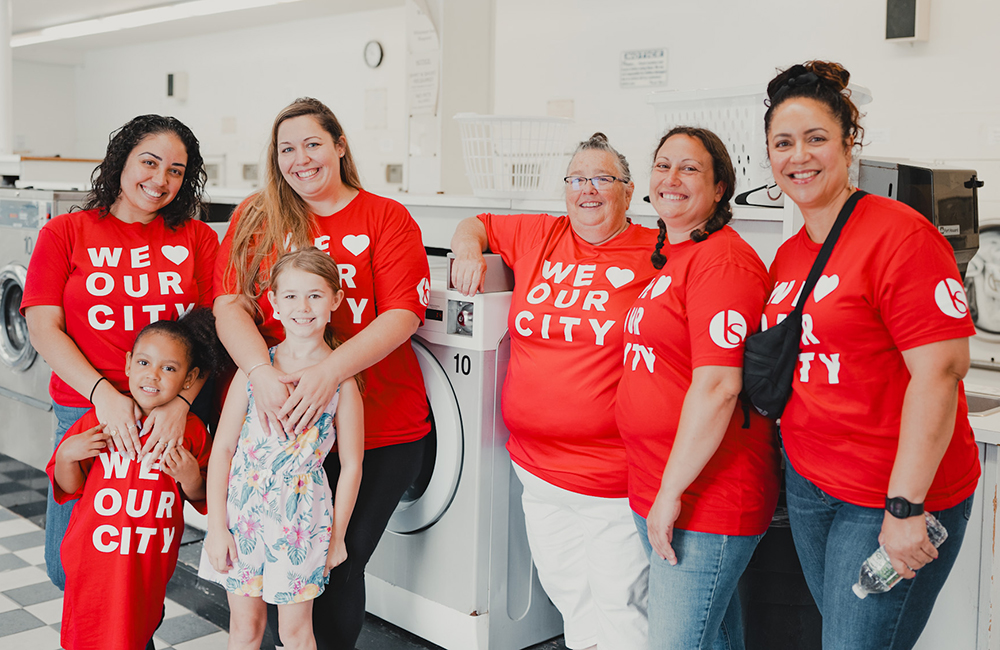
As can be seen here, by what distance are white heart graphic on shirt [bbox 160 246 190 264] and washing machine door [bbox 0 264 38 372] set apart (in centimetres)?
200

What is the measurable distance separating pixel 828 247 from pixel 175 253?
152 centimetres

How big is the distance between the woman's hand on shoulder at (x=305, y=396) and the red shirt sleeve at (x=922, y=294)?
1.11 meters

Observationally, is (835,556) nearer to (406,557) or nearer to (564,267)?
(564,267)

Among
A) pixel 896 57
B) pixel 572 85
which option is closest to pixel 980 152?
pixel 896 57

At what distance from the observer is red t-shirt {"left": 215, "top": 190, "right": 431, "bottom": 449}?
1.98 meters

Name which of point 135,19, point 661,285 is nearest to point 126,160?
point 661,285

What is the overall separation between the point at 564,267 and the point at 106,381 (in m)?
1.11

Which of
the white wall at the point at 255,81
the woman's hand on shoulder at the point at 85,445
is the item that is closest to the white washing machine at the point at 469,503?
the woman's hand on shoulder at the point at 85,445

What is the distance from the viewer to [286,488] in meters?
1.83

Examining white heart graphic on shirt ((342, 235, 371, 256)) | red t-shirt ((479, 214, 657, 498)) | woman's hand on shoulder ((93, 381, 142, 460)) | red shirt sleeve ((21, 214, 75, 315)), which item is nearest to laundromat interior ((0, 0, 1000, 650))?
red t-shirt ((479, 214, 657, 498))

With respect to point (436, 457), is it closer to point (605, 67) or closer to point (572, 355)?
point (572, 355)

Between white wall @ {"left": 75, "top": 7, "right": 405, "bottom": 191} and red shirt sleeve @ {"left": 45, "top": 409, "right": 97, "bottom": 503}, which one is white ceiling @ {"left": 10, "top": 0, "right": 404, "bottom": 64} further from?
red shirt sleeve @ {"left": 45, "top": 409, "right": 97, "bottom": 503}

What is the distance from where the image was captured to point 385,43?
7340 mm

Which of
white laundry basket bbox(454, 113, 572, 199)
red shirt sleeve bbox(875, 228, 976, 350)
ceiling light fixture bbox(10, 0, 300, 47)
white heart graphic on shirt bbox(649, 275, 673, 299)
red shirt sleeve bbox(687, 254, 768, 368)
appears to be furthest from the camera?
ceiling light fixture bbox(10, 0, 300, 47)
